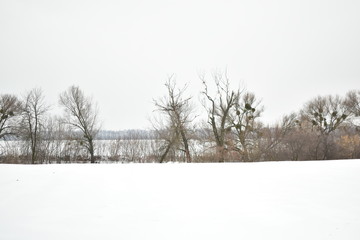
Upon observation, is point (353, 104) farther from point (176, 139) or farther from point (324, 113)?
point (176, 139)

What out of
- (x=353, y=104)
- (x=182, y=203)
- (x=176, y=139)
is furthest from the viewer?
(x=353, y=104)

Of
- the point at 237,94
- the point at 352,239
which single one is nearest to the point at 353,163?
the point at 352,239

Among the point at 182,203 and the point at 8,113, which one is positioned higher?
the point at 8,113

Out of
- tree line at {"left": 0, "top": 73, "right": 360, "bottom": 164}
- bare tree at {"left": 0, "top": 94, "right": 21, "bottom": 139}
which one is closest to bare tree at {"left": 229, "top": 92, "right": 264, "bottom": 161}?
tree line at {"left": 0, "top": 73, "right": 360, "bottom": 164}

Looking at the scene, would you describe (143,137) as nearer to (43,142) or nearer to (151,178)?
(43,142)

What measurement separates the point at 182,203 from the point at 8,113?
27.4 meters

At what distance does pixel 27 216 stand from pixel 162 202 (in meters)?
2.78

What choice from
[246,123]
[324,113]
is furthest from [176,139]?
[324,113]

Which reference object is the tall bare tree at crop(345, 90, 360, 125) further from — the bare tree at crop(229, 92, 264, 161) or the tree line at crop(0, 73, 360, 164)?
the bare tree at crop(229, 92, 264, 161)

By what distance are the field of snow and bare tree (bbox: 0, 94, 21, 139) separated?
21.9m

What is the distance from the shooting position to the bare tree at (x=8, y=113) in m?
24.6

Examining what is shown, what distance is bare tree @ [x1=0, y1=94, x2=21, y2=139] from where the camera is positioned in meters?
24.6

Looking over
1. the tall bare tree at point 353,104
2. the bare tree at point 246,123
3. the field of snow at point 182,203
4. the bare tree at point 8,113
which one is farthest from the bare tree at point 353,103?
the bare tree at point 8,113

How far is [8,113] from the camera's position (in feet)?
80.8
